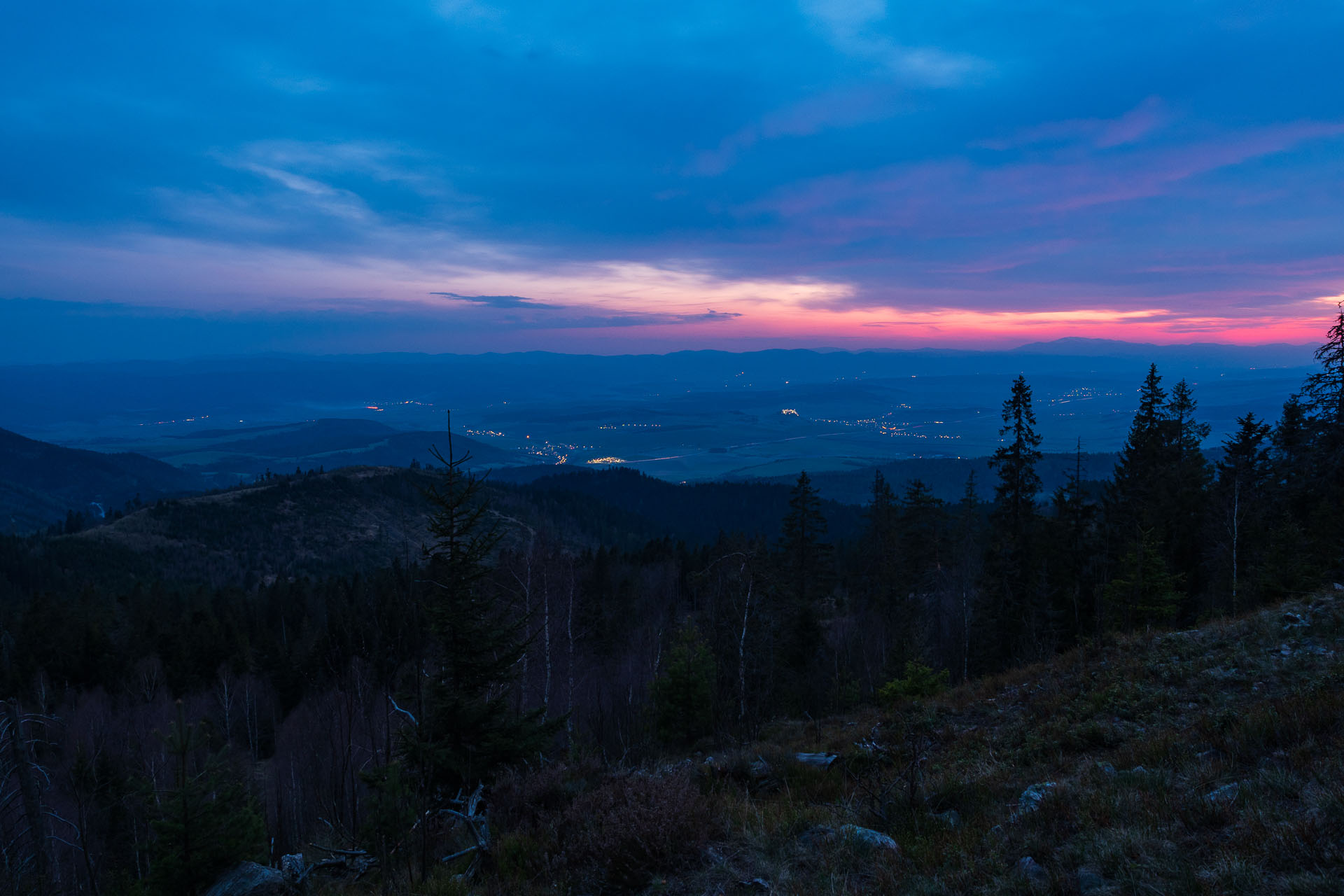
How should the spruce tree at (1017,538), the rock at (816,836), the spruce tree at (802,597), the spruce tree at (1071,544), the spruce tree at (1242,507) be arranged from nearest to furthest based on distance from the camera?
the rock at (816,836), the spruce tree at (1242,507), the spruce tree at (1017,538), the spruce tree at (1071,544), the spruce tree at (802,597)

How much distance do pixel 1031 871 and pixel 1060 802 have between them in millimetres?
1227

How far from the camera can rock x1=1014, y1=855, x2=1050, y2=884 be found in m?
4.21

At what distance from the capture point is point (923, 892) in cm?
435

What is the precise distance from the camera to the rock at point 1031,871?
13.8 ft

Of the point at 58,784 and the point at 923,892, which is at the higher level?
the point at 923,892

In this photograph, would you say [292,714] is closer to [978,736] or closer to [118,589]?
[978,736]

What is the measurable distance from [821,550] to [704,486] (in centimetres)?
11625

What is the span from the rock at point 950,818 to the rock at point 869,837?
62 cm

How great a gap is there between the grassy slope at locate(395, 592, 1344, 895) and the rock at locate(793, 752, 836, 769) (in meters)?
0.18

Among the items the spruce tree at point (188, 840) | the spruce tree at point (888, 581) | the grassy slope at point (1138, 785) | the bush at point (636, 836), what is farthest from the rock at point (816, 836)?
the spruce tree at point (888, 581)

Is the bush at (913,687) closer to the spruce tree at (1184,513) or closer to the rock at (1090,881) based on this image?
the rock at (1090,881)

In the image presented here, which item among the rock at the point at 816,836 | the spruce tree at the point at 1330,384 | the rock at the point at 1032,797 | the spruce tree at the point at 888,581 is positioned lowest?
the spruce tree at the point at 888,581

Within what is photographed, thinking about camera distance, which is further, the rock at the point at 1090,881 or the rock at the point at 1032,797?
the rock at the point at 1032,797

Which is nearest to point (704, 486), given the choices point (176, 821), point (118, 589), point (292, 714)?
point (118, 589)
